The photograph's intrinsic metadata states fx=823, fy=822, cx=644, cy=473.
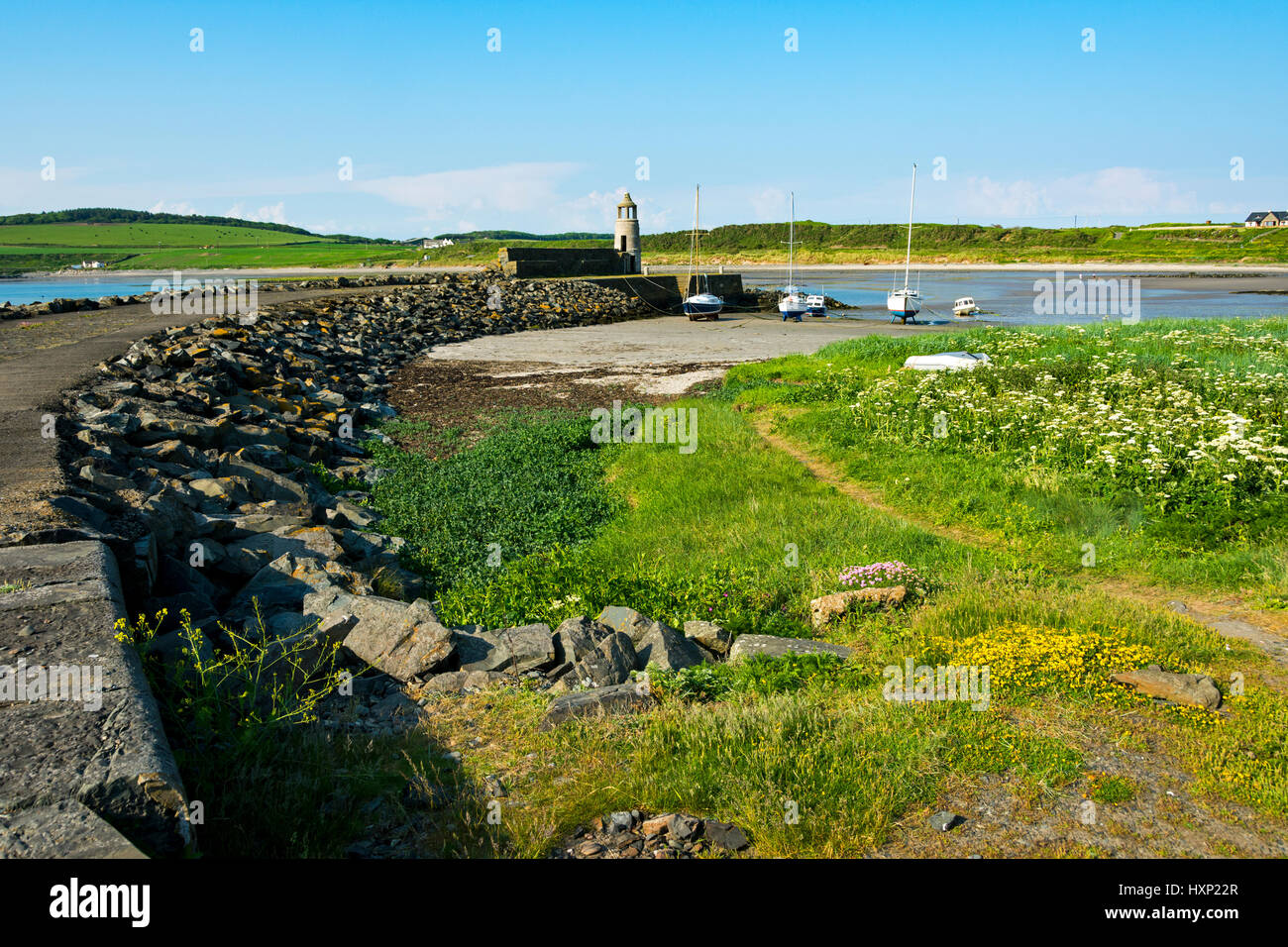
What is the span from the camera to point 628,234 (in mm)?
62688

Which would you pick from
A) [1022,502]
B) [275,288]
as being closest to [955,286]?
[275,288]

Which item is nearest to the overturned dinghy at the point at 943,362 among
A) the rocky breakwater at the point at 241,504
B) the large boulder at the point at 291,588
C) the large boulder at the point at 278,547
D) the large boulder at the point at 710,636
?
the rocky breakwater at the point at 241,504

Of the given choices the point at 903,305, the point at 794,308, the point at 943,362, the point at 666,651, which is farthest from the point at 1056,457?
the point at 794,308

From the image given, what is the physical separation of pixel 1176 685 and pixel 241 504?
10318 millimetres

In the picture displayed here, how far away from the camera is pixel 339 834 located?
169 inches

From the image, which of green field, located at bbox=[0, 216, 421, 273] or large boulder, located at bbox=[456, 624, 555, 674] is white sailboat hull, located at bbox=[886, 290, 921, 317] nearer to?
large boulder, located at bbox=[456, 624, 555, 674]

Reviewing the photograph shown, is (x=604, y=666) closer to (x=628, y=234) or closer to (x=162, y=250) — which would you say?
(x=628, y=234)

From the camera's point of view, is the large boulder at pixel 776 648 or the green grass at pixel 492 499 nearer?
the large boulder at pixel 776 648

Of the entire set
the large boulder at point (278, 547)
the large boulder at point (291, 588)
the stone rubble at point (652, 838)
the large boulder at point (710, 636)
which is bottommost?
the stone rubble at point (652, 838)

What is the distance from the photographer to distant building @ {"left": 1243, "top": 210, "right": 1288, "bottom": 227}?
5295 inches

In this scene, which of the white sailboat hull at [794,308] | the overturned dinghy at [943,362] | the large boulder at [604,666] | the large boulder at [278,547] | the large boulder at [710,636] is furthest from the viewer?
the white sailboat hull at [794,308]

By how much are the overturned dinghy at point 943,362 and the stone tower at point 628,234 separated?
4274 centimetres

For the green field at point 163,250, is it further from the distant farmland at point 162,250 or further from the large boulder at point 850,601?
the large boulder at point 850,601

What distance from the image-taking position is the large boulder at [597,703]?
5637 millimetres
